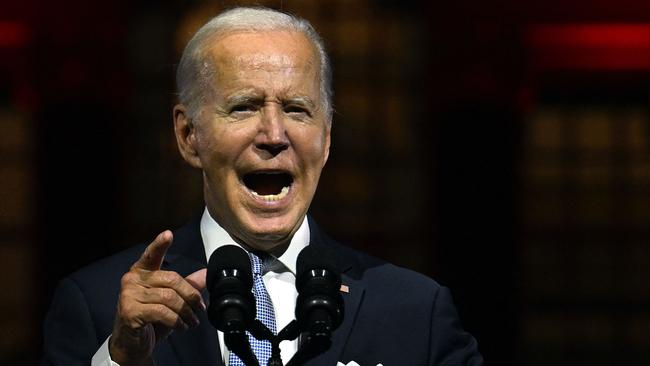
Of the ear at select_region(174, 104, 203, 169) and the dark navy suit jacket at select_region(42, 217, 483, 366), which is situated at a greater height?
the ear at select_region(174, 104, 203, 169)

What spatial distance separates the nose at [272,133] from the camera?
2.39 metres

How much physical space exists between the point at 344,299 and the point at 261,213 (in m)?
0.24

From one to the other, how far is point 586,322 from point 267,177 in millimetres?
5147

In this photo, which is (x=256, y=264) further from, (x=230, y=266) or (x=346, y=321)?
(x=230, y=266)

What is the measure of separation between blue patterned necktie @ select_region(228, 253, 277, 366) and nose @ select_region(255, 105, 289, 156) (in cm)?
23

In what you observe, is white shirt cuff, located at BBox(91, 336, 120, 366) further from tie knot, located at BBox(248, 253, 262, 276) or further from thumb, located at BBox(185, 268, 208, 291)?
tie knot, located at BBox(248, 253, 262, 276)

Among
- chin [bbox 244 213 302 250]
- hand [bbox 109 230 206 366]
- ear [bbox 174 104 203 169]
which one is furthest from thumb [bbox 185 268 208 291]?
ear [bbox 174 104 203 169]

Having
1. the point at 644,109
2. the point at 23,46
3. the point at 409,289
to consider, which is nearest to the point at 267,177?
the point at 409,289

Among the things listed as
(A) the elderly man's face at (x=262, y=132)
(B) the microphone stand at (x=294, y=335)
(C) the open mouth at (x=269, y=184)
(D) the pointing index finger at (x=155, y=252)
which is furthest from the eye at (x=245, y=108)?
(B) the microphone stand at (x=294, y=335)

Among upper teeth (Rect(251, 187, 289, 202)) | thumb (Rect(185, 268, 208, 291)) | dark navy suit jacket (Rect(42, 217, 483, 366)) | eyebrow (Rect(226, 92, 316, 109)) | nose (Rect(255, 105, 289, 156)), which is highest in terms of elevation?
eyebrow (Rect(226, 92, 316, 109))

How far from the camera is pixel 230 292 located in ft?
6.31

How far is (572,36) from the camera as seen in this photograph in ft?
20.5

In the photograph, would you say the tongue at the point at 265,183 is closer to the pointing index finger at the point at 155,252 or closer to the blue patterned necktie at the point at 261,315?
the blue patterned necktie at the point at 261,315

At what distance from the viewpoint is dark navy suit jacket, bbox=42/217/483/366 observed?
7.89 feet
